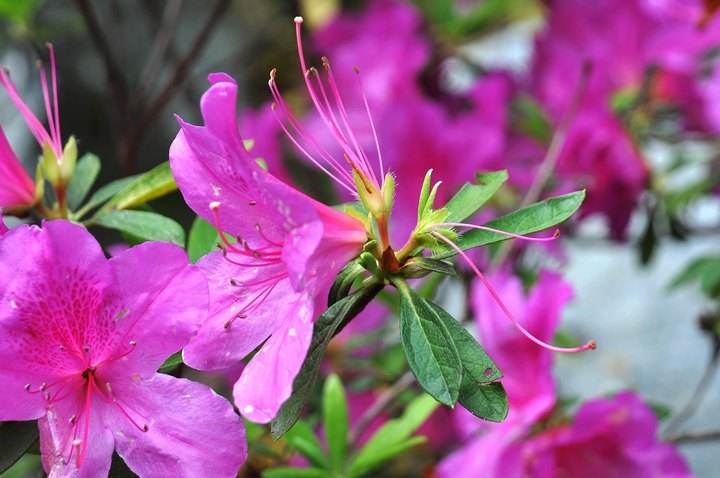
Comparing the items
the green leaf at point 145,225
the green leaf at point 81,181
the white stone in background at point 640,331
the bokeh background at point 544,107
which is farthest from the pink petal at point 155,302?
the white stone in background at point 640,331

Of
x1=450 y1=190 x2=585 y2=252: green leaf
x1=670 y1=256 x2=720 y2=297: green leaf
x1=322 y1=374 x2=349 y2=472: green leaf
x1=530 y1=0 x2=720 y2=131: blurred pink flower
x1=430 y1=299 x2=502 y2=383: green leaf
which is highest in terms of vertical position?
x1=450 y1=190 x2=585 y2=252: green leaf

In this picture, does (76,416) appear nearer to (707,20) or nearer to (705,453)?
(707,20)

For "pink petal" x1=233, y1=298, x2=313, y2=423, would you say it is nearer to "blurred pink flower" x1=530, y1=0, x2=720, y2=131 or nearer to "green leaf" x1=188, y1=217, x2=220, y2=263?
"green leaf" x1=188, y1=217, x2=220, y2=263

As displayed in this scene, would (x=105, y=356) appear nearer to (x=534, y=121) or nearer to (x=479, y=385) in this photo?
(x=479, y=385)

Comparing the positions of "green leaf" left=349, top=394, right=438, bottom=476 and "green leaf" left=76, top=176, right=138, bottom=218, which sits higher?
"green leaf" left=76, top=176, right=138, bottom=218

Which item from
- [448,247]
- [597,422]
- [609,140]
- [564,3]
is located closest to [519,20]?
[564,3]

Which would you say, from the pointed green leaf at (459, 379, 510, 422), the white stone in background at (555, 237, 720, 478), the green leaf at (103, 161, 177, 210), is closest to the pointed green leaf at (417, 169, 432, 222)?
the pointed green leaf at (459, 379, 510, 422)

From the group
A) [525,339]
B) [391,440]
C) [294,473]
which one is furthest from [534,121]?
[294,473]
